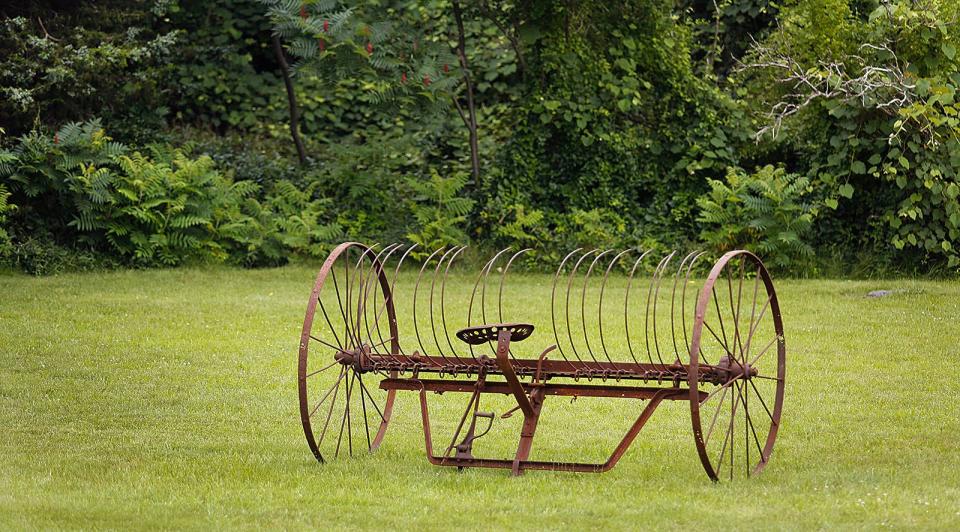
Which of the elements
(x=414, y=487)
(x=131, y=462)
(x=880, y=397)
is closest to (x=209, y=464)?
(x=131, y=462)

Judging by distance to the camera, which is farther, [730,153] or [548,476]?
[730,153]

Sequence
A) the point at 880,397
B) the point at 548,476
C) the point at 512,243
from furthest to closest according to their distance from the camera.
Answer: the point at 512,243, the point at 880,397, the point at 548,476

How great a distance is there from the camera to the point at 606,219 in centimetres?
1568

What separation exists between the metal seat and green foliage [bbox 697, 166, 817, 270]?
→ 7.84 meters

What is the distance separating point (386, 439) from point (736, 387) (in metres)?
2.55

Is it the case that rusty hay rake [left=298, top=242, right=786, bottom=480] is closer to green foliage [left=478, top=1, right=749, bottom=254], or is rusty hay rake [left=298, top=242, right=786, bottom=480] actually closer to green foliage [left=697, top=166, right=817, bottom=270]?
green foliage [left=697, top=166, right=817, bottom=270]

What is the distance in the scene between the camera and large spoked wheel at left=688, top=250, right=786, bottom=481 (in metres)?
6.16

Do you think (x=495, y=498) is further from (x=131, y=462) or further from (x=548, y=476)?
(x=131, y=462)

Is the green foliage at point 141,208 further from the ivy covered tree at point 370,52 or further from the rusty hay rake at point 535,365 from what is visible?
the rusty hay rake at point 535,365

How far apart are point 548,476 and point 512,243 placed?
8550 millimetres

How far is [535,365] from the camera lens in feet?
23.1

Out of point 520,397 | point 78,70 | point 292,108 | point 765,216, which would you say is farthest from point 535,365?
point 292,108

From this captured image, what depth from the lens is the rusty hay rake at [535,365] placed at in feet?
21.7

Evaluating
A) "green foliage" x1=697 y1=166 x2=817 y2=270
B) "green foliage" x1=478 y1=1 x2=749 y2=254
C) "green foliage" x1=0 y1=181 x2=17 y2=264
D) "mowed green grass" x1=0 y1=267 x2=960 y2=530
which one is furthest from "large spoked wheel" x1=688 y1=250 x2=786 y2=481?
"green foliage" x1=0 y1=181 x2=17 y2=264
